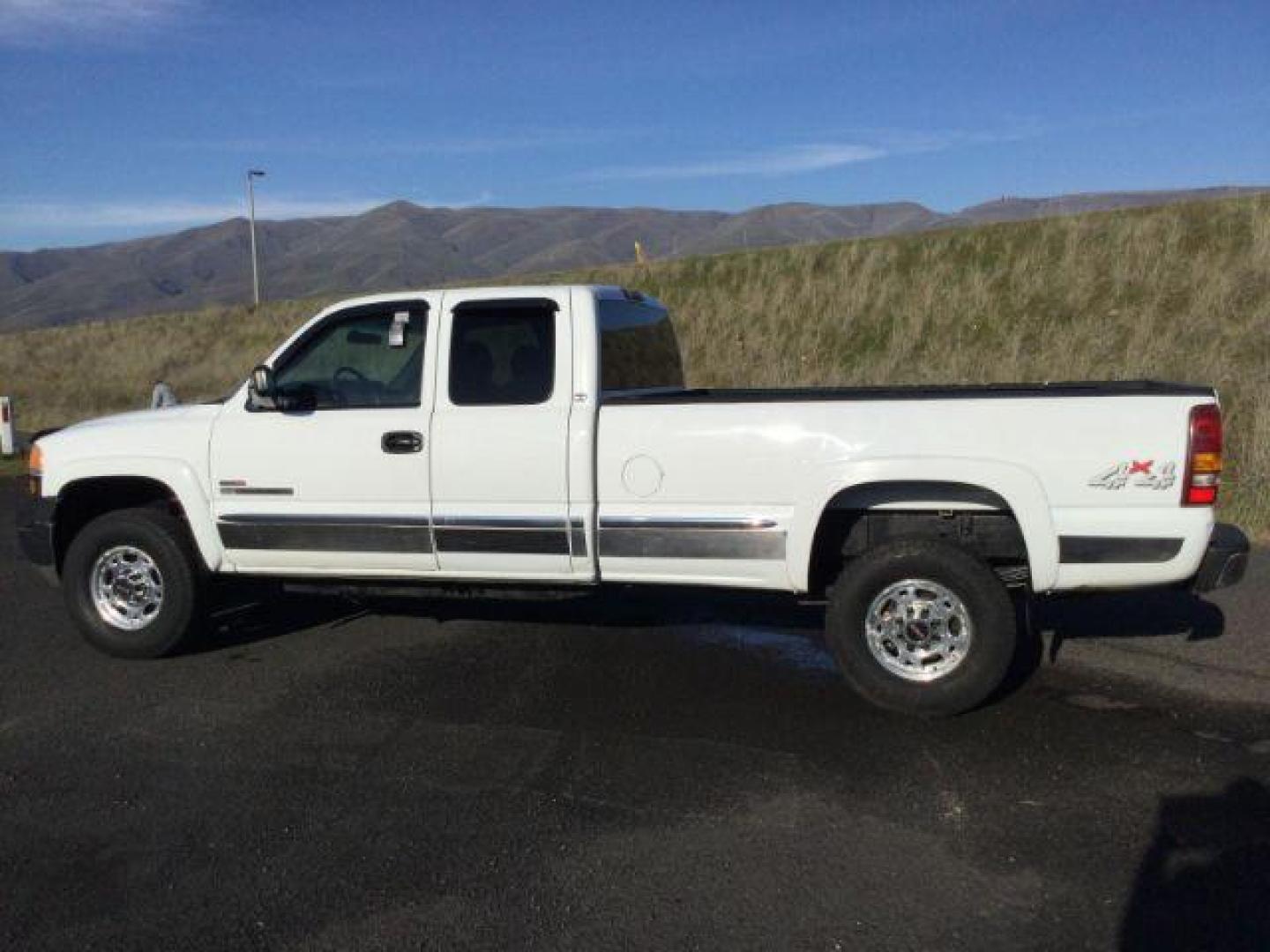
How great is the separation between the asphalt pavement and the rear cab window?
4.95 ft

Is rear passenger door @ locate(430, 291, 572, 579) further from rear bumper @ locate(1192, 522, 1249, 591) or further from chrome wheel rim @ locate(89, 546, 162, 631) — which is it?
rear bumper @ locate(1192, 522, 1249, 591)

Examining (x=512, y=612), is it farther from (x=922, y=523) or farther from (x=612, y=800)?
(x=612, y=800)

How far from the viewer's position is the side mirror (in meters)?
6.25

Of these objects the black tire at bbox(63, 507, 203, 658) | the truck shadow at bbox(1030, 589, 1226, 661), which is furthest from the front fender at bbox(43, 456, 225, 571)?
the truck shadow at bbox(1030, 589, 1226, 661)

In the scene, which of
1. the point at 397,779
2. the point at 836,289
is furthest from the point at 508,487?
the point at 836,289

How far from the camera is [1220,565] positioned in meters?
5.33

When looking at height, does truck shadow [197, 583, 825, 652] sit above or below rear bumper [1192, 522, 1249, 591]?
below

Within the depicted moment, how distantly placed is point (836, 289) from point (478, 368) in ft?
55.4

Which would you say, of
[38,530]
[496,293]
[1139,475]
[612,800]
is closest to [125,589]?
[38,530]

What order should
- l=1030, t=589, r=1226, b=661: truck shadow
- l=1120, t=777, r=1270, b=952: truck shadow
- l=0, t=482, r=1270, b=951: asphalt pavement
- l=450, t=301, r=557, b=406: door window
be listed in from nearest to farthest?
l=1120, t=777, r=1270, b=952: truck shadow, l=0, t=482, r=1270, b=951: asphalt pavement, l=450, t=301, r=557, b=406: door window, l=1030, t=589, r=1226, b=661: truck shadow

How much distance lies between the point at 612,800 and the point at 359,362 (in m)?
2.93

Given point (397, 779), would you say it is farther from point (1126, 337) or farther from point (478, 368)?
point (1126, 337)

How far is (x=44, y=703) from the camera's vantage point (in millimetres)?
5953

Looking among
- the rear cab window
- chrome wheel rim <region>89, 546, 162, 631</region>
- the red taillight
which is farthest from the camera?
chrome wheel rim <region>89, 546, 162, 631</region>
